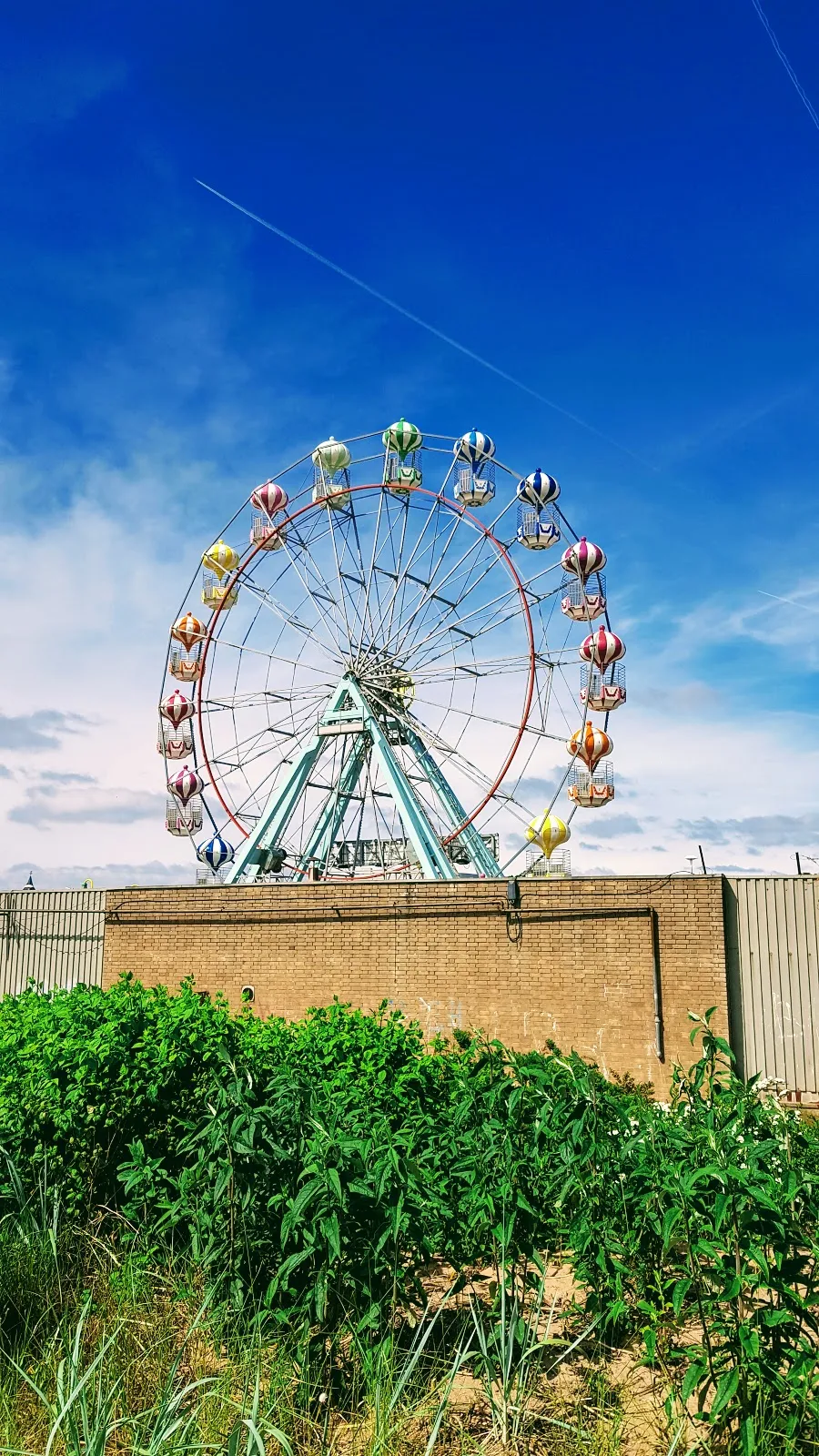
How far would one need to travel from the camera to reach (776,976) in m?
13.8

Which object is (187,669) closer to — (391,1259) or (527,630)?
(527,630)

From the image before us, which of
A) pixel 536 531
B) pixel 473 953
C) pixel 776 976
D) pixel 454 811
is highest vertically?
pixel 536 531

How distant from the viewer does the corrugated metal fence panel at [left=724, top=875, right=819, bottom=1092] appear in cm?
1358

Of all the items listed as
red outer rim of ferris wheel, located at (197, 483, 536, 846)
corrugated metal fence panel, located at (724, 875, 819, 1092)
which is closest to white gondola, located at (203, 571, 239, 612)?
red outer rim of ferris wheel, located at (197, 483, 536, 846)

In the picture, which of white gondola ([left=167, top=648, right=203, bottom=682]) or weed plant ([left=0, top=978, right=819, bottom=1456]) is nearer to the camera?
weed plant ([left=0, top=978, right=819, bottom=1456])

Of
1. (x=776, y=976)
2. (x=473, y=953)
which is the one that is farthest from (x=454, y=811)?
(x=776, y=976)

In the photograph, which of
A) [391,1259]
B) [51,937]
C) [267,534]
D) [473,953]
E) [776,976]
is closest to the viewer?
[391,1259]

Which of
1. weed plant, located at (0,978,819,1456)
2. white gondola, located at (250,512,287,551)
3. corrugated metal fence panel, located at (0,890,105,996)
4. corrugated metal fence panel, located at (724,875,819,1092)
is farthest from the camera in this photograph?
white gondola, located at (250,512,287,551)

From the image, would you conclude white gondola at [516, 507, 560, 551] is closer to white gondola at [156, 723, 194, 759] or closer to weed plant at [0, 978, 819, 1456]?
white gondola at [156, 723, 194, 759]

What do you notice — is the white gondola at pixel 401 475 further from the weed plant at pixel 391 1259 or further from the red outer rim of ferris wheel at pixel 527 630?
the weed plant at pixel 391 1259

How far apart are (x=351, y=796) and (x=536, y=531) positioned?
24.1ft

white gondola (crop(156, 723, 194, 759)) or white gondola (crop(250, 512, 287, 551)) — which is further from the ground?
white gondola (crop(250, 512, 287, 551))

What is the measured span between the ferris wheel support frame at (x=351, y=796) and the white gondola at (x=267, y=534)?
4078 millimetres

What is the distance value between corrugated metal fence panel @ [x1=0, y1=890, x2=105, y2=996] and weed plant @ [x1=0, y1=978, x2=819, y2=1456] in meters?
14.5
